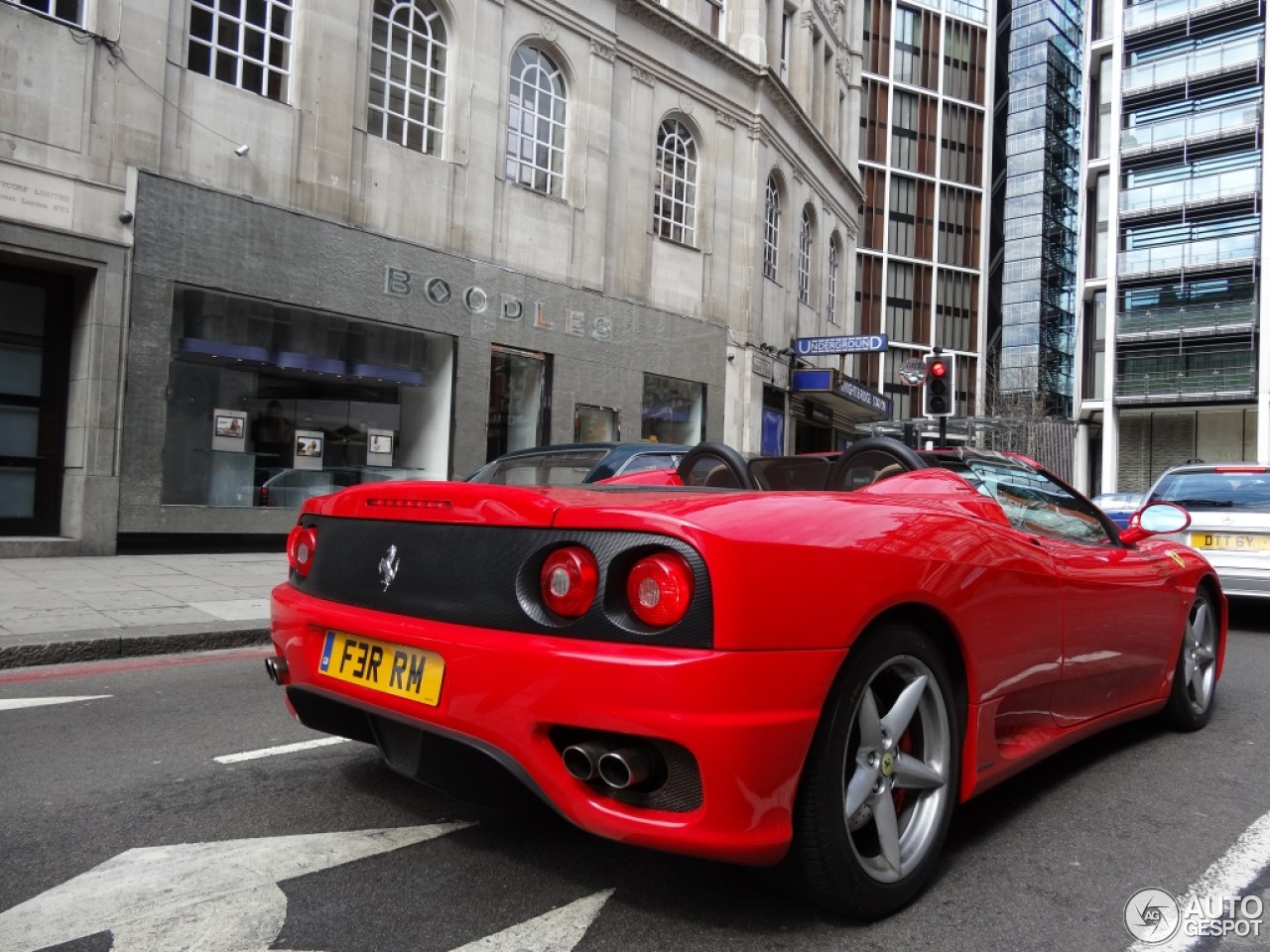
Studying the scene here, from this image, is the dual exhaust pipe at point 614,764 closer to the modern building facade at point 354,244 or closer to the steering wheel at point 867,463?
the steering wheel at point 867,463

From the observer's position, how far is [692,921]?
2.32m

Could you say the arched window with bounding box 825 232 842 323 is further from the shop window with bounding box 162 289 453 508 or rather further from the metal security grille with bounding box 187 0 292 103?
the metal security grille with bounding box 187 0 292 103

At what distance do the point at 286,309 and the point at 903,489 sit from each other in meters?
11.2

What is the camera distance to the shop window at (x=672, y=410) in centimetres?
1839

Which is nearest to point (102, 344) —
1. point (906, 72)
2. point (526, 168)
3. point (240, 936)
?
point (526, 168)

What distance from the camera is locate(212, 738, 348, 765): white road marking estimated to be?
3.67m

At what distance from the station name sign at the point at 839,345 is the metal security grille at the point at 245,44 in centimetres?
1228

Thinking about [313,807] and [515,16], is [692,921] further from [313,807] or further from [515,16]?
[515,16]

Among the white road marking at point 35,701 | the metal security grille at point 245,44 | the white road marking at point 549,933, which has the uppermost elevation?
the metal security grille at point 245,44

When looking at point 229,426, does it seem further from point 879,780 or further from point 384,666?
point 879,780

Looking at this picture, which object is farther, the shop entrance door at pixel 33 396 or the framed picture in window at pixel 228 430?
the framed picture in window at pixel 228 430

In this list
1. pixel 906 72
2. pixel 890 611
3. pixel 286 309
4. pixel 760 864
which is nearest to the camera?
pixel 760 864

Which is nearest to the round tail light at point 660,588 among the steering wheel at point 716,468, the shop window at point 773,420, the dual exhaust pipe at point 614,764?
the dual exhaust pipe at point 614,764

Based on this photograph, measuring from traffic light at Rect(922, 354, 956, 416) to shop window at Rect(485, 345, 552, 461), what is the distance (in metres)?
5.96
